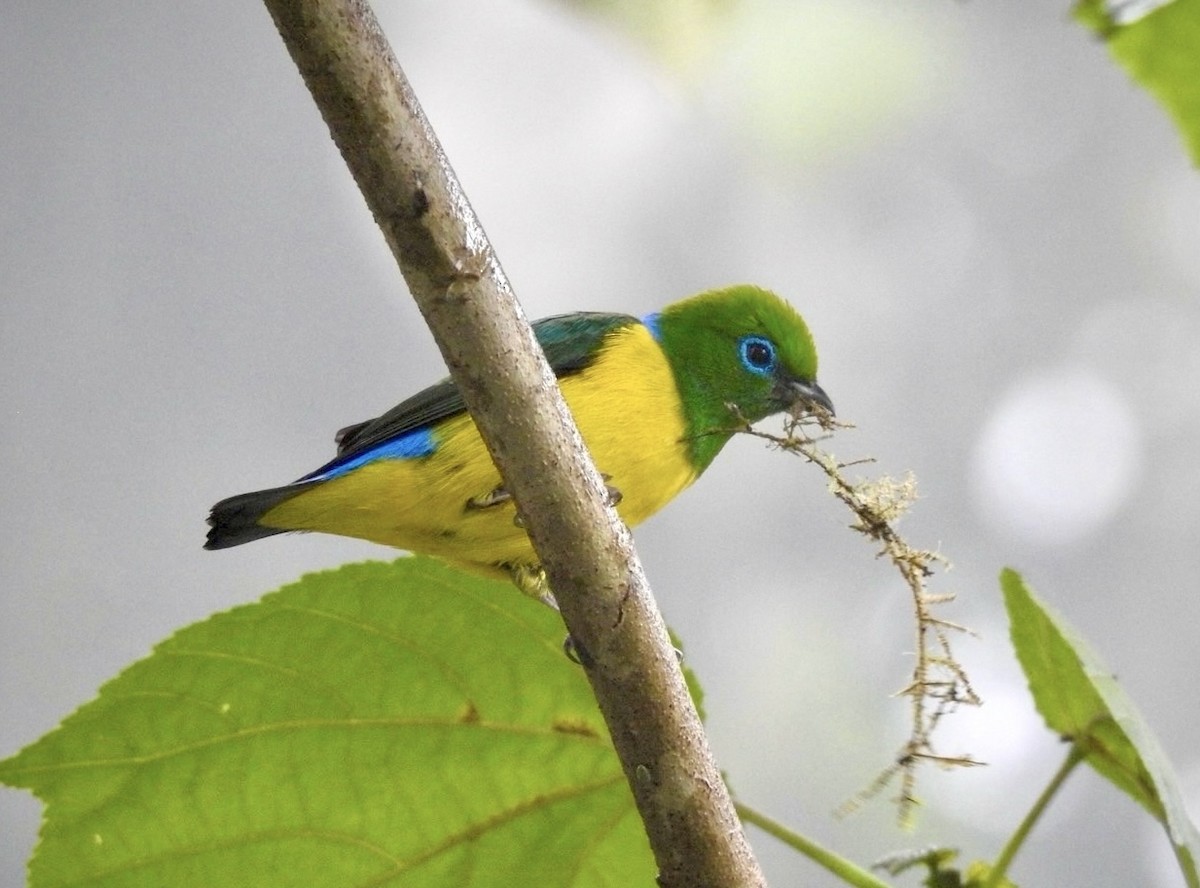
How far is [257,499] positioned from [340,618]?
55 cm

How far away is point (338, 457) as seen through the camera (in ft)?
8.75

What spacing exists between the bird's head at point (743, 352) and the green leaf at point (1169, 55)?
1.43 metres

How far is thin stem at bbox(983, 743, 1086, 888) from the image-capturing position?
1617 mm

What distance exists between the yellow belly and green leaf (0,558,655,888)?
42 cm

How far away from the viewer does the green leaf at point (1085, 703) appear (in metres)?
1.54

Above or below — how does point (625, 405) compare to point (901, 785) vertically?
above

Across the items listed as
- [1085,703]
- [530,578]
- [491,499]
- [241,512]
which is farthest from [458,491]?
[1085,703]

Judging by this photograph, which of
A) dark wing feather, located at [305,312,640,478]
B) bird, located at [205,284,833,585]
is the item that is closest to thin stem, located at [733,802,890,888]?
bird, located at [205,284,833,585]

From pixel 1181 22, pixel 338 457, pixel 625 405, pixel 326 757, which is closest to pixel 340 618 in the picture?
pixel 326 757

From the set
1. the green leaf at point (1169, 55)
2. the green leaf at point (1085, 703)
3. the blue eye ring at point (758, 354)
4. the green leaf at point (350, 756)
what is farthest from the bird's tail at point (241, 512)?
the green leaf at point (1169, 55)

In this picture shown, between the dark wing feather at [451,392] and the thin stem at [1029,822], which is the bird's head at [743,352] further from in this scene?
the thin stem at [1029,822]

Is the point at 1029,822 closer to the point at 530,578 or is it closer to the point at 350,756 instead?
the point at 350,756

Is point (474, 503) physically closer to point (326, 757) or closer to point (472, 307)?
point (326, 757)

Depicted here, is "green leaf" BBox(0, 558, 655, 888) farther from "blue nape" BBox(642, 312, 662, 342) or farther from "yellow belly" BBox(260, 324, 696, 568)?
"blue nape" BBox(642, 312, 662, 342)
